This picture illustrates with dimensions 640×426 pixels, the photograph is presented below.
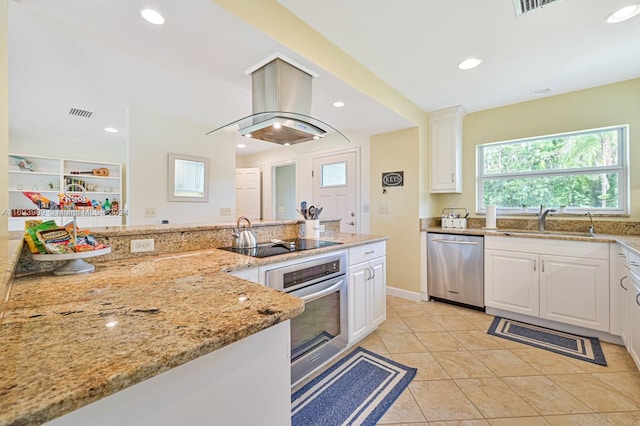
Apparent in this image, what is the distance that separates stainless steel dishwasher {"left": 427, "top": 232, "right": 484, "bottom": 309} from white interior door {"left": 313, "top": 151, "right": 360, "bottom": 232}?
1.11 metres

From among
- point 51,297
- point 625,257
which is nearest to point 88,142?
point 51,297

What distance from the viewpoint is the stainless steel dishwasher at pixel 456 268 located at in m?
2.84

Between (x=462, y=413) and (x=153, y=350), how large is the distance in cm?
171

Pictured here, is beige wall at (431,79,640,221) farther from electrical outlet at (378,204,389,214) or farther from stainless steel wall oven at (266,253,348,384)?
stainless steel wall oven at (266,253,348,384)

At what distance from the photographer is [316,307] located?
1.74 metres

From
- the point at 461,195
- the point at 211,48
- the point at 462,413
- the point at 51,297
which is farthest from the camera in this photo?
the point at 461,195

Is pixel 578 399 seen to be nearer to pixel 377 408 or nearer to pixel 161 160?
pixel 377 408

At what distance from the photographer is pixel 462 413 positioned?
148 centimetres

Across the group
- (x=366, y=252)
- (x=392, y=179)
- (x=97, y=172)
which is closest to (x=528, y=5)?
(x=366, y=252)

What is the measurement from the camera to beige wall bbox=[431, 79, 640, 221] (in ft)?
8.20

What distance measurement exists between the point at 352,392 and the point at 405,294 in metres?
1.91

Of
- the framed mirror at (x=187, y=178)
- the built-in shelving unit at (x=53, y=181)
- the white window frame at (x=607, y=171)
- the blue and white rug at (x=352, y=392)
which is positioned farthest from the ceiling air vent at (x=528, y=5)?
the built-in shelving unit at (x=53, y=181)

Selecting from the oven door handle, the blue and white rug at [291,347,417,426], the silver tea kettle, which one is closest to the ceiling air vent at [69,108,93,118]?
the silver tea kettle

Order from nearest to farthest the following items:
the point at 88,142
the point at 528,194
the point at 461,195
Answer: the point at 528,194
the point at 461,195
the point at 88,142
